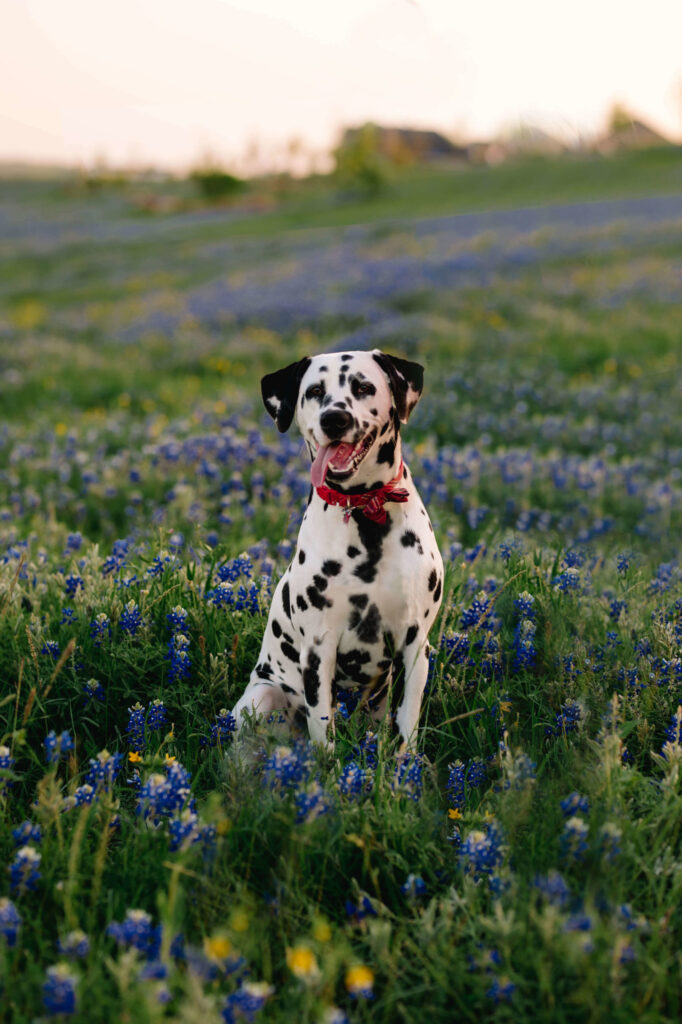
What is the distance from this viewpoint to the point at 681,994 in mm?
2170

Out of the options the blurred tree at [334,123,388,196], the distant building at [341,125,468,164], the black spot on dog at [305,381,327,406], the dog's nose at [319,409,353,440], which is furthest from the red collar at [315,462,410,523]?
the distant building at [341,125,468,164]

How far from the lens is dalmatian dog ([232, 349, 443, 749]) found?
3.18m

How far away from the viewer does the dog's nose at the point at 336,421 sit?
3057 mm

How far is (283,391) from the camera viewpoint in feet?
11.4

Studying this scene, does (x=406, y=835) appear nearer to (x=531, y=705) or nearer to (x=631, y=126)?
(x=531, y=705)

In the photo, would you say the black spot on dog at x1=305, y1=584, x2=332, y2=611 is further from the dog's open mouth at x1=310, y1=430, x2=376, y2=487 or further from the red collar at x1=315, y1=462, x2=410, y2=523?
the dog's open mouth at x1=310, y1=430, x2=376, y2=487

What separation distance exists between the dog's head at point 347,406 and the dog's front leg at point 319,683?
672mm

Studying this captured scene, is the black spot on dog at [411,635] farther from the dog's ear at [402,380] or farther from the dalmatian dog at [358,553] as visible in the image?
the dog's ear at [402,380]

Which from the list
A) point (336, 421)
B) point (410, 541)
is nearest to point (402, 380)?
point (336, 421)

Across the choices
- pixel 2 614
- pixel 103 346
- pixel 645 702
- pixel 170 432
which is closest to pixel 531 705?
pixel 645 702

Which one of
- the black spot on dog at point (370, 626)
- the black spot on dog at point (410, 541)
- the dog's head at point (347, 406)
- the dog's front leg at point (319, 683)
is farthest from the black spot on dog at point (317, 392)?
the dog's front leg at point (319, 683)

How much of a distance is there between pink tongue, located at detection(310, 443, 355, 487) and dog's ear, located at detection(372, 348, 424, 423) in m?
0.35

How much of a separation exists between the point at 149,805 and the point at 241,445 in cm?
494

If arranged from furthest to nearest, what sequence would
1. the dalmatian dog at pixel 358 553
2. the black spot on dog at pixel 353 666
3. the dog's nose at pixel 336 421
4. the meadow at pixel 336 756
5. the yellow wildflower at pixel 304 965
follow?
1. the black spot on dog at pixel 353 666
2. the dalmatian dog at pixel 358 553
3. the dog's nose at pixel 336 421
4. the meadow at pixel 336 756
5. the yellow wildflower at pixel 304 965
